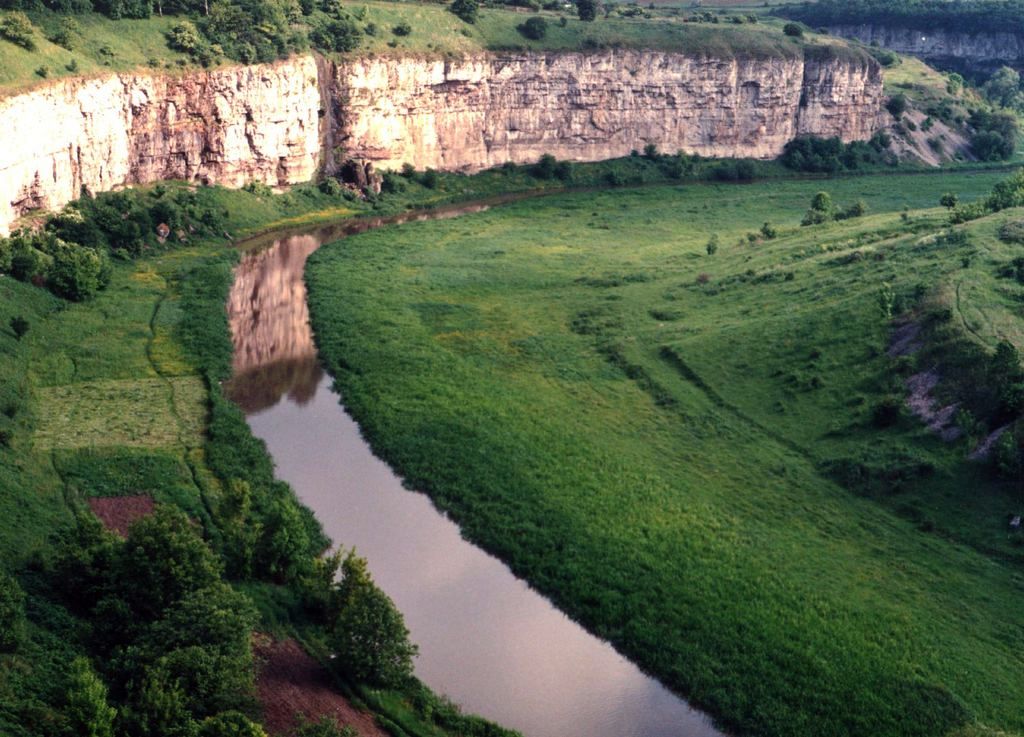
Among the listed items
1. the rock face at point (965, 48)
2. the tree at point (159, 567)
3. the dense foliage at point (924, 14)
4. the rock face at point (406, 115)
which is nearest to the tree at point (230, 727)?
the tree at point (159, 567)

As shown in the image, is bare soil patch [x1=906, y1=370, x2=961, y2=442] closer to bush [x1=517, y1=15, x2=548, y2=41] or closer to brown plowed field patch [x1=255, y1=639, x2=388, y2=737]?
brown plowed field patch [x1=255, y1=639, x2=388, y2=737]

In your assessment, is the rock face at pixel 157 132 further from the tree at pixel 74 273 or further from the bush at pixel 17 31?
the tree at pixel 74 273

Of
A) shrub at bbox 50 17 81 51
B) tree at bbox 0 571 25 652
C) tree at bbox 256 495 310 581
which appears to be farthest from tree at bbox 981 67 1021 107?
tree at bbox 0 571 25 652

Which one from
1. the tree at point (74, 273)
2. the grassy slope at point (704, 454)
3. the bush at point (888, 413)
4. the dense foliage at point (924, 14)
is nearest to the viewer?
the grassy slope at point (704, 454)

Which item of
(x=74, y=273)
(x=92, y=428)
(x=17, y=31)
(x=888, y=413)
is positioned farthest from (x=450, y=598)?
(x=17, y=31)

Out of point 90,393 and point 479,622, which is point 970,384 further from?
point 90,393

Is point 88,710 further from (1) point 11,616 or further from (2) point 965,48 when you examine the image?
(2) point 965,48
